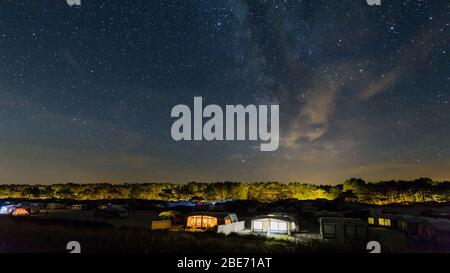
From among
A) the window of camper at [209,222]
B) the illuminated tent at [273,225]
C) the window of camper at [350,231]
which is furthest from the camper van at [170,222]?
the window of camper at [350,231]

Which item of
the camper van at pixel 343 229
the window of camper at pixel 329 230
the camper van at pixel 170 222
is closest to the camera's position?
the camper van at pixel 343 229

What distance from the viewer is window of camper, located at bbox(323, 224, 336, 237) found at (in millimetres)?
25836

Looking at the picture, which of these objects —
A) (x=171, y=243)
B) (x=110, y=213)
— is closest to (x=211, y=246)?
(x=171, y=243)

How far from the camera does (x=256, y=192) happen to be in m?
143

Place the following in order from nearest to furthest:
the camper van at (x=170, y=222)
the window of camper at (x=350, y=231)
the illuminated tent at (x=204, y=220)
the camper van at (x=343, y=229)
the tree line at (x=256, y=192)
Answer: the camper van at (x=343, y=229)
the window of camper at (x=350, y=231)
the camper van at (x=170, y=222)
the illuminated tent at (x=204, y=220)
the tree line at (x=256, y=192)

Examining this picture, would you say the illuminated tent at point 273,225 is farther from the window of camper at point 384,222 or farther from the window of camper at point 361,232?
the window of camper at point 384,222

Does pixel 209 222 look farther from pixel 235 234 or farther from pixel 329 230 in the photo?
pixel 329 230

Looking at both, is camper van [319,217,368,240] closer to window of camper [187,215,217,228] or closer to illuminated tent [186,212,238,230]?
illuminated tent [186,212,238,230]

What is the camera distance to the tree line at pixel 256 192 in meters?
110

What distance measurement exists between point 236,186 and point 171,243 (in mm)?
125396

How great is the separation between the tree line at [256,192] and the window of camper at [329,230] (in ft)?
290

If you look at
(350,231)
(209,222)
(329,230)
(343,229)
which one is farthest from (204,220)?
(350,231)

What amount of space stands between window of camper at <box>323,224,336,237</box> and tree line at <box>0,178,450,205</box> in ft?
290

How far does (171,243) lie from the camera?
1744 cm
